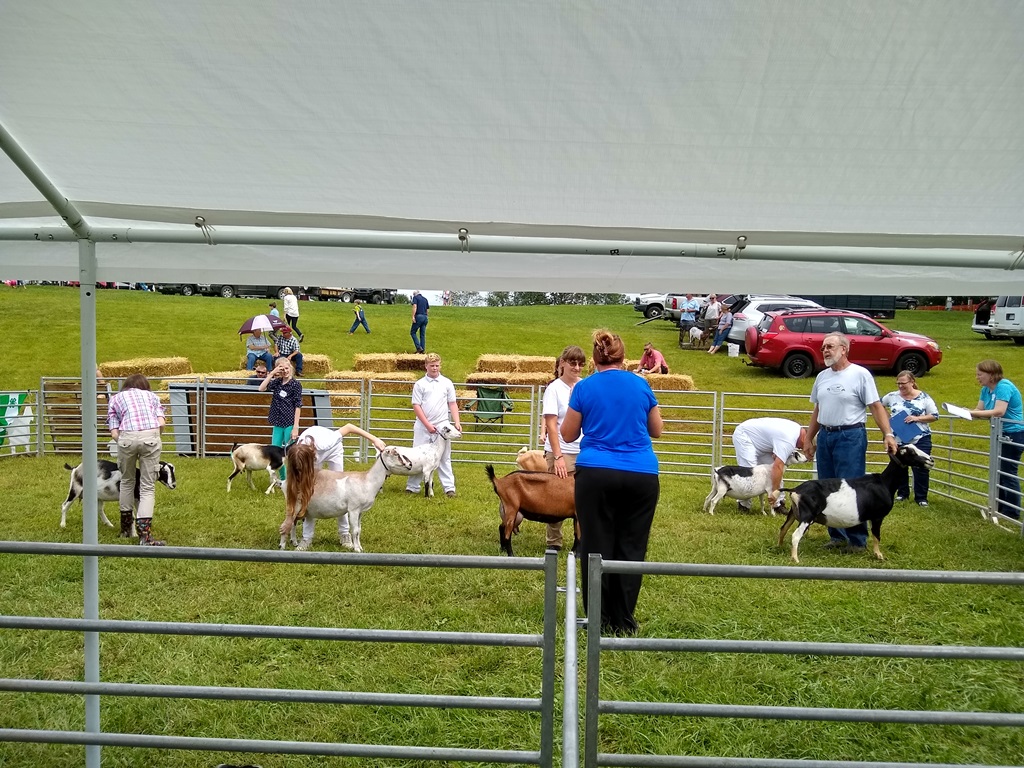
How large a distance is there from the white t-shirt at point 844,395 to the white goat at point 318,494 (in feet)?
14.5

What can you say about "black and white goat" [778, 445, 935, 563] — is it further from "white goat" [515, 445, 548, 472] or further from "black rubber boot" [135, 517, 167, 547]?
"black rubber boot" [135, 517, 167, 547]

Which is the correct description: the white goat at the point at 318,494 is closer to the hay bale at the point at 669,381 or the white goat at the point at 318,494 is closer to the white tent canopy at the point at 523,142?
the white tent canopy at the point at 523,142

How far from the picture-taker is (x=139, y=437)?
299 inches

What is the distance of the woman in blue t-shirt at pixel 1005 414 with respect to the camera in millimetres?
9586

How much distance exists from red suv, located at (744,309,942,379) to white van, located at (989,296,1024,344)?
8.31 metres

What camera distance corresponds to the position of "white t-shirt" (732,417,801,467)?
31.6ft

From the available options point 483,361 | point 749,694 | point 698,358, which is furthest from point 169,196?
point 698,358

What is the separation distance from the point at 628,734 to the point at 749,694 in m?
0.92

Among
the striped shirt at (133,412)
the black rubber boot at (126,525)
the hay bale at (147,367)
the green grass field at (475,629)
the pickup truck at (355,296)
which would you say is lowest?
the green grass field at (475,629)

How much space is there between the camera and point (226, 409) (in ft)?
47.8

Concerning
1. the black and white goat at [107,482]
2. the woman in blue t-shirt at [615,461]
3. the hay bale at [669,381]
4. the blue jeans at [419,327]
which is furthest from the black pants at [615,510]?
the blue jeans at [419,327]

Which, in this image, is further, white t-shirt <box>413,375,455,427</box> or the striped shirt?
white t-shirt <box>413,375,455,427</box>

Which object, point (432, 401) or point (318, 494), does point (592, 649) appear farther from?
point (432, 401)

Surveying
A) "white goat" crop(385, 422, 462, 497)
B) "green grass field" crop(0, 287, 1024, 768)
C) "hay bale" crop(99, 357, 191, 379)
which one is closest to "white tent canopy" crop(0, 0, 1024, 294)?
"green grass field" crop(0, 287, 1024, 768)
